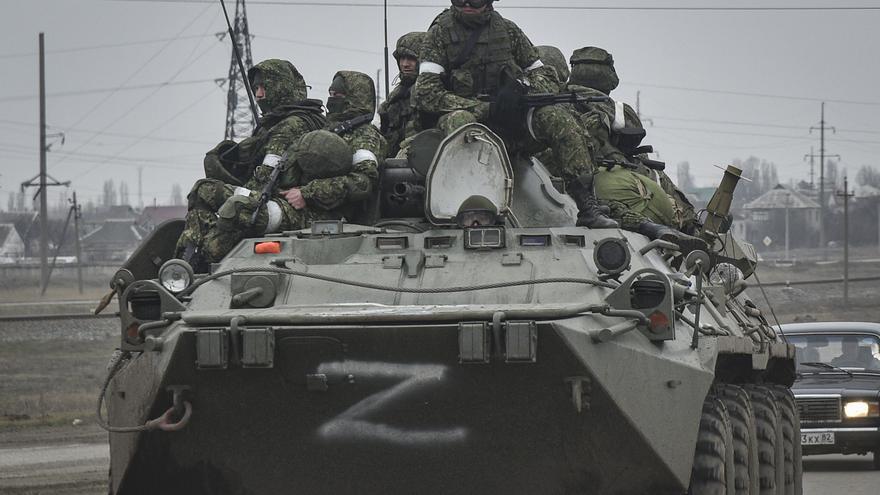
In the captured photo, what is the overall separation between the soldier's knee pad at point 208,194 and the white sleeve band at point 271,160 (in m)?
0.35

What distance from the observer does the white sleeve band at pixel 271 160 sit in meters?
12.5

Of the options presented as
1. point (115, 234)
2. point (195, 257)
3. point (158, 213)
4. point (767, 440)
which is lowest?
point (767, 440)

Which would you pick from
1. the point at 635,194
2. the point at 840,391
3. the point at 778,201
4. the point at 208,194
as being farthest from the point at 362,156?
the point at 778,201

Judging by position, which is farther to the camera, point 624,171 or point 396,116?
point 396,116

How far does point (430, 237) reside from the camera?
10.5 m

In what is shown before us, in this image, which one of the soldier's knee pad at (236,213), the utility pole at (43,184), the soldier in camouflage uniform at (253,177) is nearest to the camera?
the soldier's knee pad at (236,213)

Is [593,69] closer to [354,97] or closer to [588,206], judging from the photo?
[354,97]

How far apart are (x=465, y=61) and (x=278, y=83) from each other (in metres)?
1.61

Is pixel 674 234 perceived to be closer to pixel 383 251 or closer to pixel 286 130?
pixel 383 251

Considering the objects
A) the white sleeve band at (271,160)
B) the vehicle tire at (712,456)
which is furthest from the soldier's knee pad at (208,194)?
the vehicle tire at (712,456)

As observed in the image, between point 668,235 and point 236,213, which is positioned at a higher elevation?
point 236,213

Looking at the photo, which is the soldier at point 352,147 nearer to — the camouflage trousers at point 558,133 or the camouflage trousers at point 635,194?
the camouflage trousers at point 558,133

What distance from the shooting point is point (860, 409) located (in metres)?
17.6

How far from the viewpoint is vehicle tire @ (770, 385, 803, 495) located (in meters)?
13.4
